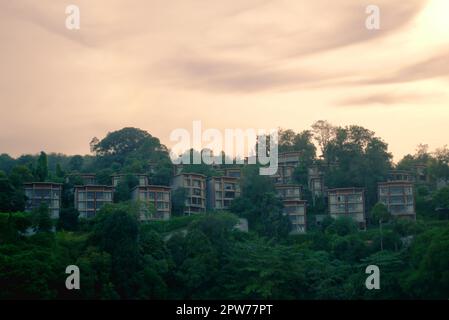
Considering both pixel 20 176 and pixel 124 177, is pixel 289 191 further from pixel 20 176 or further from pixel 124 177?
pixel 20 176

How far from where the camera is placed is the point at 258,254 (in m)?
53.8

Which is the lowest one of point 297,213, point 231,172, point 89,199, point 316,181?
point 297,213

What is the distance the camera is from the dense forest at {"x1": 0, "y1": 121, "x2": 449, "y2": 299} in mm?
47469

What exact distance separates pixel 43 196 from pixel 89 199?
3543mm

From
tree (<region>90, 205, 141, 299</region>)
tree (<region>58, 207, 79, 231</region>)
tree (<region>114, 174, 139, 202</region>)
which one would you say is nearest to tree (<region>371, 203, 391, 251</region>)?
tree (<region>114, 174, 139, 202</region>)

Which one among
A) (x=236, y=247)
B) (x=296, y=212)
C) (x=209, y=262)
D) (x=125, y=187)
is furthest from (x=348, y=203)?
(x=125, y=187)

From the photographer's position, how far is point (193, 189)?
229 ft

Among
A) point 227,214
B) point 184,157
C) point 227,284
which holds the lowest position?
point 227,284

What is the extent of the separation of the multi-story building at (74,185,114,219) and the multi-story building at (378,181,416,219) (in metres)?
22.9

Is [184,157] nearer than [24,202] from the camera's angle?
No

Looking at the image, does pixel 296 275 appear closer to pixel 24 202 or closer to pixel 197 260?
pixel 197 260
